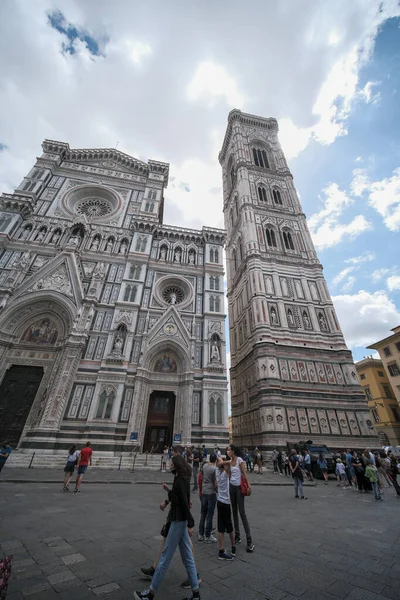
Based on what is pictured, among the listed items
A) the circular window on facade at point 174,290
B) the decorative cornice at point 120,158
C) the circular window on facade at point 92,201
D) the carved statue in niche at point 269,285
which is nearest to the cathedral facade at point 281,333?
the carved statue in niche at point 269,285

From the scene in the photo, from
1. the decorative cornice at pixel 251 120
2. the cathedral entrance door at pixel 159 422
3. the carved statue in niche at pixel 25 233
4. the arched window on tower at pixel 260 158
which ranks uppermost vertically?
the decorative cornice at pixel 251 120

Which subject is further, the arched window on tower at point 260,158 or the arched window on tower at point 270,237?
the arched window on tower at point 260,158

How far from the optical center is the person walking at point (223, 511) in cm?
391

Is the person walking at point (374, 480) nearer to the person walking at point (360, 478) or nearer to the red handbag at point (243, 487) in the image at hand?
the person walking at point (360, 478)

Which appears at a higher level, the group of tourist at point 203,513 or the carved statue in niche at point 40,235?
the carved statue in niche at point 40,235

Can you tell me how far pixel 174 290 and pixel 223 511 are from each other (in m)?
19.1

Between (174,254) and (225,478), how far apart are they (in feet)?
68.6

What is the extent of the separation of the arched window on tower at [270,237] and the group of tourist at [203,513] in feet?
84.4

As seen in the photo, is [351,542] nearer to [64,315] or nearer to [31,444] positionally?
[31,444]

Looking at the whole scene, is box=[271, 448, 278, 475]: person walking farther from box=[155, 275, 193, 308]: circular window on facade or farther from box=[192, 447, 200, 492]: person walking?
box=[155, 275, 193, 308]: circular window on facade

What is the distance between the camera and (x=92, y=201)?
26.4 meters

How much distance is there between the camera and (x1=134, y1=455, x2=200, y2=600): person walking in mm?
2615

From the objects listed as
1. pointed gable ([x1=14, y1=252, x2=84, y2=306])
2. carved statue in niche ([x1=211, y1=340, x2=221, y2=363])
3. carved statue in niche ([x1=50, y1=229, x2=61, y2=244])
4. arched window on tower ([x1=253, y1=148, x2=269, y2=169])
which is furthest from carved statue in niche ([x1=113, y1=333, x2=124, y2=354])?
arched window on tower ([x1=253, y1=148, x2=269, y2=169])

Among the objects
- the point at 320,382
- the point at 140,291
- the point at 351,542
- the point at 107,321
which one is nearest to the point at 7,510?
the point at 351,542
